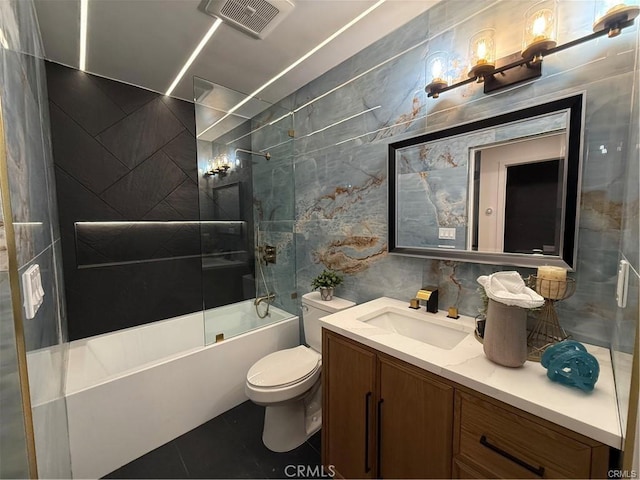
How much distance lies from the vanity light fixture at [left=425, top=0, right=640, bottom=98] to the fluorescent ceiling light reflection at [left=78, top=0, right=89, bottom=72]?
6.71 ft

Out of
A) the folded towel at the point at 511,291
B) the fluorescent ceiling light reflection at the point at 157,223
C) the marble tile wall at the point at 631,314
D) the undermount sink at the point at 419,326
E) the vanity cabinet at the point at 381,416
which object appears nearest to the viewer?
the marble tile wall at the point at 631,314

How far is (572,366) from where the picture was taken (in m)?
0.80

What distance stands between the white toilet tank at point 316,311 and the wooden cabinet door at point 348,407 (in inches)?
20.9

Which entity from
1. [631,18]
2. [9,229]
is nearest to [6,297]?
[9,229]

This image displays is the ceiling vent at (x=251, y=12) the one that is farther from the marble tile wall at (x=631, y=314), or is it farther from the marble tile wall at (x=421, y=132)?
the marble tile wall at (x=631, y=314)

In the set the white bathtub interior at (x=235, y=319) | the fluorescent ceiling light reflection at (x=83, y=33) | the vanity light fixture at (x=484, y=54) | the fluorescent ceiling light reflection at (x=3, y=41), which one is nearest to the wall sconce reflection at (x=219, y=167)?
the fluorescent ceiling light reflection at (x=83, y=33)

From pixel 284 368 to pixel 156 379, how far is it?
86 centimetres

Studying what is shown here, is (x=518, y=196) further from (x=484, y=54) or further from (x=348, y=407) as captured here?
(x=348, y=407)

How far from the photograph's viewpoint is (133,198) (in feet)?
7.74

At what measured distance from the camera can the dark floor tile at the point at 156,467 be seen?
151 cm

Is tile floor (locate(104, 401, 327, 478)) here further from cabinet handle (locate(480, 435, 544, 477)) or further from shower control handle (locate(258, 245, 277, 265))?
shower control handle (locate(258, 245, 277, 265))

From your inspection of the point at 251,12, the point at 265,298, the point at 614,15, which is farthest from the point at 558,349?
the point at 265,298

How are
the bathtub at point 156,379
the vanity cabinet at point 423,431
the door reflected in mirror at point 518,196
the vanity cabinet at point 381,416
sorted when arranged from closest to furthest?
the vanity cabinet at point 423,431 < the vanity cabinet at point 381,416 < the door reflected in mirror at point 518,196 < the bathtub at point 156,379

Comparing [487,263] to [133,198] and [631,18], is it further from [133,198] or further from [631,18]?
Answer: [133,198]
